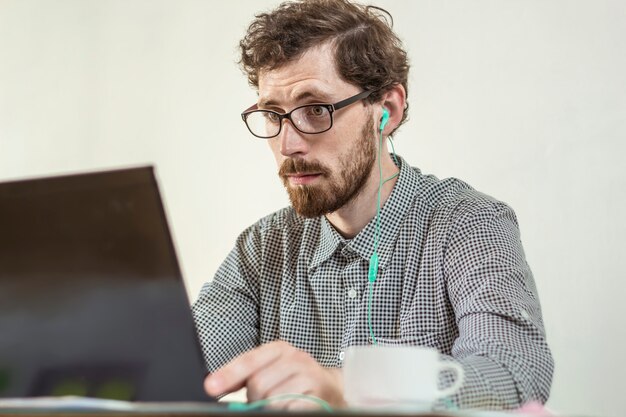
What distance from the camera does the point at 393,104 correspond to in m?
1.86

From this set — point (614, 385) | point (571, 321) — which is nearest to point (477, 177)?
point (571, 321)

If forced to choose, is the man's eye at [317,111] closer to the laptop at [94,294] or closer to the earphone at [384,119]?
the earphone at [384,119]

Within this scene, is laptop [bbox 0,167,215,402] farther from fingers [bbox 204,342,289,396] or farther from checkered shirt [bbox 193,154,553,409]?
checkered shirt [bbox 193,154,553,409]

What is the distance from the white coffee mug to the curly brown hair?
1005 mm

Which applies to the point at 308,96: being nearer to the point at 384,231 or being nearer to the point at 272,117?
the point at 272,117

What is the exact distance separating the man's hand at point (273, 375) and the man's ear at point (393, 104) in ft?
3.25

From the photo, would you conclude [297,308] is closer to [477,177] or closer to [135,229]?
[477,177]

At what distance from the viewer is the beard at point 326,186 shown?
168cm

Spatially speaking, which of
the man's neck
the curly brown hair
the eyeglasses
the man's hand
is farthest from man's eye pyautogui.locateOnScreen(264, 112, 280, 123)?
the man's hand

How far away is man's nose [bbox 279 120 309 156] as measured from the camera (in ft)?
5.45

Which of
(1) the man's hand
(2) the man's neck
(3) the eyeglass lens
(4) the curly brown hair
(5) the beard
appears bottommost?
(1) the man's hand

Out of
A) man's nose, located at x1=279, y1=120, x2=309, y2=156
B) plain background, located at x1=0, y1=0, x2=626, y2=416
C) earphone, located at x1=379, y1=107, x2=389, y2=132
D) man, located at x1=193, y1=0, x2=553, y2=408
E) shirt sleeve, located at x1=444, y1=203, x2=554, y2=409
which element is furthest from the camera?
plain background, located at x1=0, y1=0, x2=626, y2=416

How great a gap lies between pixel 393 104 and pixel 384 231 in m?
0.35

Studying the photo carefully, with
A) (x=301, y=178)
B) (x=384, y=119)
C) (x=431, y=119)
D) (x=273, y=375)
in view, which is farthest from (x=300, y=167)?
(x=273, y=375)
